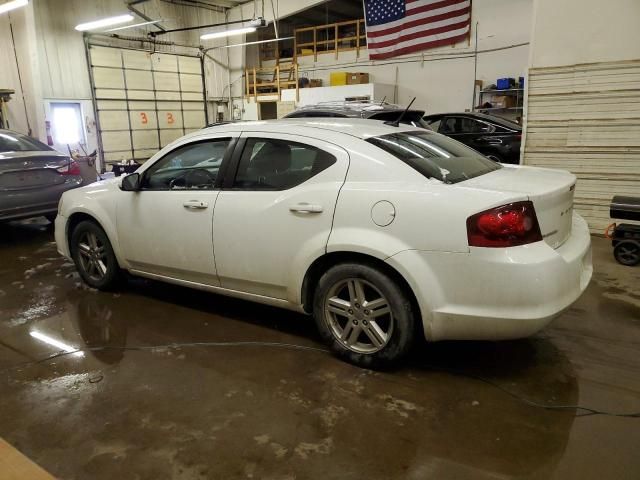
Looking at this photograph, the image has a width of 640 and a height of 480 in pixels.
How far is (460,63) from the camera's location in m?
12.9

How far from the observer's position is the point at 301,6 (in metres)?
13.8

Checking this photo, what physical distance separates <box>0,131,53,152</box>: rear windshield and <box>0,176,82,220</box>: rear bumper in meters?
0.59

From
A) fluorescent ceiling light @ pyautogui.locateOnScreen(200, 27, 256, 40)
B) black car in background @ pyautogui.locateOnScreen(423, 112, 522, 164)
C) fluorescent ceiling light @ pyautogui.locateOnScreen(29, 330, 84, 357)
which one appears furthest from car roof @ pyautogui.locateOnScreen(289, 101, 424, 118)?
fluorescent ceiling light @ pyautogui.locateOnScreen(200, 27, 256, 40)

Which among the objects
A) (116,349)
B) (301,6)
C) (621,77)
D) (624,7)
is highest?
(301,6)

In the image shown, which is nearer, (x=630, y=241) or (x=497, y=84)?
(x=630, y=241)

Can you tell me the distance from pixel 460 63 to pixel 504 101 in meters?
2.07

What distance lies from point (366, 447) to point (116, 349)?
1864mm

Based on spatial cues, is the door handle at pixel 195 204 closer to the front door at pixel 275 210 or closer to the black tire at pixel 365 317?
the front door at pixel 275 210

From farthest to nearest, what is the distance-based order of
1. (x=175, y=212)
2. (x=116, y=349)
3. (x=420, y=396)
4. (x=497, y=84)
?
(x=497, y=84) < (x=175, y=212) < (x=116, y=349) < (x=420, y=396)

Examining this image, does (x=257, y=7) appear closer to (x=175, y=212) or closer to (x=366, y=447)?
(x=175, y=212)

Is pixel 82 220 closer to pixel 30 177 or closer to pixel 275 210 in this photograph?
pixel 275 210

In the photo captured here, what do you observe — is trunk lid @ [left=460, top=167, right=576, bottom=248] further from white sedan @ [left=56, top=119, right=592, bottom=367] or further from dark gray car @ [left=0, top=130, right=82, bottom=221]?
dark gray car @ [left=0, top=130, right=82, bottom=221]

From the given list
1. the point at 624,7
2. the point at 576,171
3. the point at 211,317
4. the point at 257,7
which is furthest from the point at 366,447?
the point at 257,7

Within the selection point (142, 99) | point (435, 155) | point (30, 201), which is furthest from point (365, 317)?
point (142, 99)
